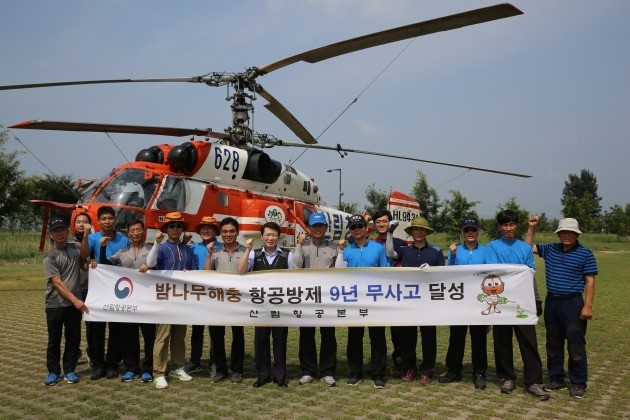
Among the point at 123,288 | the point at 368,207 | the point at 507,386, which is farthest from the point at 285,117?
the point at 368,207

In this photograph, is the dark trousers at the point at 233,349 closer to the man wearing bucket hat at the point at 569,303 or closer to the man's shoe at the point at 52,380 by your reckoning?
the man's shoe at the point at 52,380

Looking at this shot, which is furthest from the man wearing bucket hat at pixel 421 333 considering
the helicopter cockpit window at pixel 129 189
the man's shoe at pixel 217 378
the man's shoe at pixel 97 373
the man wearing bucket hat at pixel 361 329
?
the helicopter cockpit window at pixel 129 189

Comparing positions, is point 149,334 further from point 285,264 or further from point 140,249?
point 285,264

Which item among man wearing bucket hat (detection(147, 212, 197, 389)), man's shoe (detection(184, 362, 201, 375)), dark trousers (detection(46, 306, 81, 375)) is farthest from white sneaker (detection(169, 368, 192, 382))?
dark trousers (detection(46, 306, 81, 375))

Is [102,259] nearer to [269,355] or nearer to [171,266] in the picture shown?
[171,266]

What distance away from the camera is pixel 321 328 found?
6.07m

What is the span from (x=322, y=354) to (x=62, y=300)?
3.08 metres

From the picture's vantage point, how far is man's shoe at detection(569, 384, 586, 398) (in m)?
5.33

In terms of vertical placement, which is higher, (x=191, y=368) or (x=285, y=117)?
(x=285, y=117)

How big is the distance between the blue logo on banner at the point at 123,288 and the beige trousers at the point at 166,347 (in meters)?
0.54

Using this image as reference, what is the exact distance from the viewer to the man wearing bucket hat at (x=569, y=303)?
17.8 feet

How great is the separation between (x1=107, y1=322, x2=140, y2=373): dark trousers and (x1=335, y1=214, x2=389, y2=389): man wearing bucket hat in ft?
8.34

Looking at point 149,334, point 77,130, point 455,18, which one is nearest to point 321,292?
point 149,334

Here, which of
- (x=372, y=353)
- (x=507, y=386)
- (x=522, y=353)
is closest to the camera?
(x=507, y=386)
